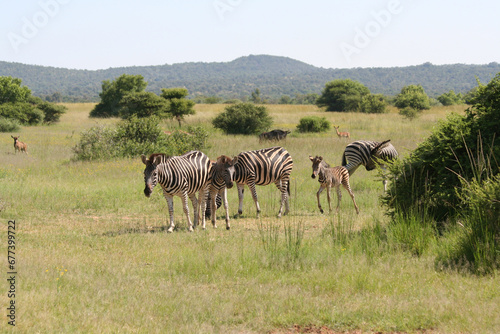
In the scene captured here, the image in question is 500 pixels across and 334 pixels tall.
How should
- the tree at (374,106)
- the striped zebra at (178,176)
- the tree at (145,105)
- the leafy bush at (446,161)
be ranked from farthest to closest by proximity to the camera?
the tree at (374,106) → the tree at (145,105) → the striped zebra at (178,176) → the leafy bush at (446,161)

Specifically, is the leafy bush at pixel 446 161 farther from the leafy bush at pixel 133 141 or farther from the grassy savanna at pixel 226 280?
the leafy bush at pixel 133 141

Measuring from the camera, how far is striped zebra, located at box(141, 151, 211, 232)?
11109mm

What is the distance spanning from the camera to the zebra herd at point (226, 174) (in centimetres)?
1154

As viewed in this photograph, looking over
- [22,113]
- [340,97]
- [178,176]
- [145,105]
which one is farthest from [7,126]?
[340,97]

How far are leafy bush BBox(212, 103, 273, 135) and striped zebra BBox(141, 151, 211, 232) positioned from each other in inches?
927

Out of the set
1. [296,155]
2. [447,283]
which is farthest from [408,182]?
[296,155]

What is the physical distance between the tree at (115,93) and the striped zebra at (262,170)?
171 ft

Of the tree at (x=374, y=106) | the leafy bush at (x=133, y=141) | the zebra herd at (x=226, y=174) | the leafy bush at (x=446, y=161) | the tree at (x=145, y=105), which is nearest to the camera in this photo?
the leafy bush at (x=446, y=161)

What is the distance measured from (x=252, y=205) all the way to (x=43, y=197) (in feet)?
19.7

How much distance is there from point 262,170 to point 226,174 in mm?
2478

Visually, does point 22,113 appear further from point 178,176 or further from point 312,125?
point 178,176

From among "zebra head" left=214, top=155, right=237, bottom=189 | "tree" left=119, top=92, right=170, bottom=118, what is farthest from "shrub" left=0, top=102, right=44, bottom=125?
"zebra head" left=214, top=155, right=237, bottom=189

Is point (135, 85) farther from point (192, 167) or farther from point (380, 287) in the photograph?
point (380, 287)

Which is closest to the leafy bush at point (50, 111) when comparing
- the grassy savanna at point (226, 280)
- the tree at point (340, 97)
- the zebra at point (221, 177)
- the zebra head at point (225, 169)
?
the tree at point (340, 97)
